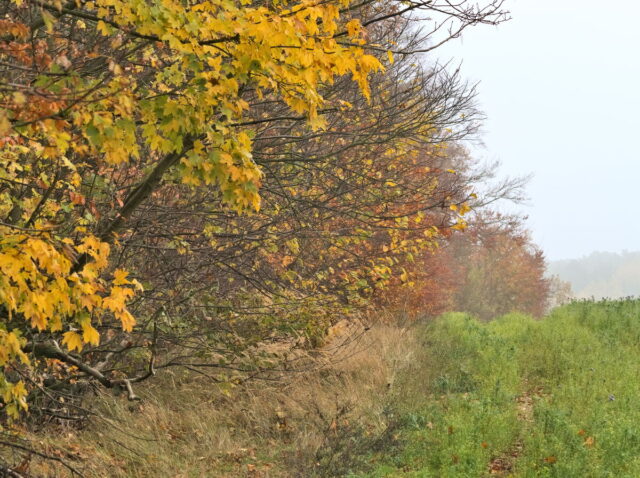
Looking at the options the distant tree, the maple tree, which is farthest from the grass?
the distant tree

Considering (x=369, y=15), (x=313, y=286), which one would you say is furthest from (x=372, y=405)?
(x=369, y=15)

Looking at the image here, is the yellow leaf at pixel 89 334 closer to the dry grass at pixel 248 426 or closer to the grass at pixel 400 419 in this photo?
the grass at pixel 400 419

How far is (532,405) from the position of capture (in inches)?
295

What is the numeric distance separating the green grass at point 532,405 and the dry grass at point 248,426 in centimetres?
49

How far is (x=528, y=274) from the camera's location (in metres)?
35.8

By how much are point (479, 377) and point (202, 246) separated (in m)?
4.55

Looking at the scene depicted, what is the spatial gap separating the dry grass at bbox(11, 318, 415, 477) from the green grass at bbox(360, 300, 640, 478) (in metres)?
0.49

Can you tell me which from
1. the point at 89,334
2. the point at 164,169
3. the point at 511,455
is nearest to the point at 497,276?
the point at 511,455

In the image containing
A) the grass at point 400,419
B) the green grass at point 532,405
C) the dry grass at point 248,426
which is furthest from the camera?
the dry grass at point 248,426

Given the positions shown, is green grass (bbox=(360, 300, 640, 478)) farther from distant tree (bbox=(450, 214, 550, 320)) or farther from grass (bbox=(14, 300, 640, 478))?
distant tree (bbox=(450, 214, 550, 320))

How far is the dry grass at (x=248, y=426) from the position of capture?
21.3 feet

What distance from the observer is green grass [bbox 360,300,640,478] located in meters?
5.64

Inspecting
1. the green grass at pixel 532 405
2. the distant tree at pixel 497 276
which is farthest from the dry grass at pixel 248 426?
the distant tree at pixel 497 276

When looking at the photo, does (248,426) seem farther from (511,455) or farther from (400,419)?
(511,455)
